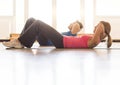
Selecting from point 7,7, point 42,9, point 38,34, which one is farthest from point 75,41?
point 7,7

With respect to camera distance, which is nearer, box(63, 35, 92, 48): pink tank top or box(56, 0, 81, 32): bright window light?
box(63, 35, 92, 48): pink tank top

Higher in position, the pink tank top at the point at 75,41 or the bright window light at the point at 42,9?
the bright window light at the point at 42,9

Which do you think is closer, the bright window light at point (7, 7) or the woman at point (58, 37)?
the woman at point (58, 37)

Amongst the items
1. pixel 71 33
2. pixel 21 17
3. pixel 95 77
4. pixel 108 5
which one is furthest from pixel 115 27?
pixel 95 77

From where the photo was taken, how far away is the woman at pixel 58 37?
9.26ft

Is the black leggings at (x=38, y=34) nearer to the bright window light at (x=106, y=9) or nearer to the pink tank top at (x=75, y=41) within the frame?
the pink tank top at (x=75, y=41)

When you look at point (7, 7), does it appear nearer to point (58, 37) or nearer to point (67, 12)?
point (67, 12)

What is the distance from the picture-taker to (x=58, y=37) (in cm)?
294

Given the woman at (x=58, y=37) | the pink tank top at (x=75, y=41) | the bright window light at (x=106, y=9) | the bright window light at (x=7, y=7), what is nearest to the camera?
the woman at (x=58, y=37)

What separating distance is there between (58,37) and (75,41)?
189mm

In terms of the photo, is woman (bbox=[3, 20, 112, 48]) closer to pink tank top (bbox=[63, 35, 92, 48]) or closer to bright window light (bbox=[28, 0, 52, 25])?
pink tank top (bbox=[63, 35, 92, 48])

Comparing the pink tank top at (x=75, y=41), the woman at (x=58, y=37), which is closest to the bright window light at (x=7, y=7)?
the woman at (x=58, y=37)

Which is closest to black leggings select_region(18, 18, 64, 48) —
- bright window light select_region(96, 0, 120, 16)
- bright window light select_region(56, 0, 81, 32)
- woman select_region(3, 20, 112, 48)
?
woman select_region(3, 20, 112, 48)

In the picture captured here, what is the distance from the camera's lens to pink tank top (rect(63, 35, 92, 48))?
2.92m
